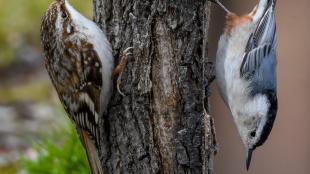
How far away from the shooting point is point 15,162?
835cm

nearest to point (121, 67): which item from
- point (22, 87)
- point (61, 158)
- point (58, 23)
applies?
point (58, 23)

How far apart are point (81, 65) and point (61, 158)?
147 cm

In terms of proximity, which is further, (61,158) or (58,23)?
(61,158)

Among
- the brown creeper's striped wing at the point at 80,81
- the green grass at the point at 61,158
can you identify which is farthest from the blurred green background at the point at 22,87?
the brown creeper's striped wing at the point at 80,81

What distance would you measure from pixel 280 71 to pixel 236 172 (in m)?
1.23

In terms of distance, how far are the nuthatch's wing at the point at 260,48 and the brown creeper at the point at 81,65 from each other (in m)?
1.17

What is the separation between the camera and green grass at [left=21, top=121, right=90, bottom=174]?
20.5ft

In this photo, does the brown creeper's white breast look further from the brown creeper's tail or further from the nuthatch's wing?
the nuthatch's wing

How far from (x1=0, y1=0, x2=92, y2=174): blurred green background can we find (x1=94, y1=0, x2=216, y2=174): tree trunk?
3.01 metres

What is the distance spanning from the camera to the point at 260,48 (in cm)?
569

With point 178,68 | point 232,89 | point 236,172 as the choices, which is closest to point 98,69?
point 178,68

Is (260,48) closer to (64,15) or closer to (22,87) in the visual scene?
(64,15)

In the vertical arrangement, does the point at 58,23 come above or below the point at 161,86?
above

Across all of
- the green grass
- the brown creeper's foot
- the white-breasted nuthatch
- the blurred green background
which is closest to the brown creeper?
the brown creeper's foot
